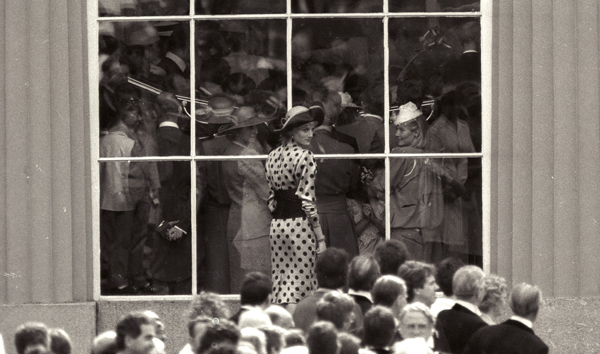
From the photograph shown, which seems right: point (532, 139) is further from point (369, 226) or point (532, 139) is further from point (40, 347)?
point (40, 347)

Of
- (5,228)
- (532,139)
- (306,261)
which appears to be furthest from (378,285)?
(5,228)

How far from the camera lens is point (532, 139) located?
10.3m

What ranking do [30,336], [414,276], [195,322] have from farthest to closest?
1. [414,276]
2. [195,322]
3. [30,336]

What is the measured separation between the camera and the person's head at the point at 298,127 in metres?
9.98

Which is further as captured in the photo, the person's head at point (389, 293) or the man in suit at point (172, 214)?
the man in suit at point (172, 214)

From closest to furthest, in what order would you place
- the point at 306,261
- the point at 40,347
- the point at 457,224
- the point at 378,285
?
the point at 40,347 → the point at 378,285 → the point at 306,261 → the point at 457,224

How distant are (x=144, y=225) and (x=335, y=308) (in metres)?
3.48

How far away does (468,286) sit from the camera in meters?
8.30

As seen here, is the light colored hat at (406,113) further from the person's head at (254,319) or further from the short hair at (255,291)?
the person's head at (254,319)

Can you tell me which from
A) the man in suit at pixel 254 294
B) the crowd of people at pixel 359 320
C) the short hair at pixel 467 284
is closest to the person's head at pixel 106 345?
the crowd of people at pixel 359 320

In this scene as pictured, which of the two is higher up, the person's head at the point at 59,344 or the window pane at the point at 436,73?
the window pane at the point at 436,73

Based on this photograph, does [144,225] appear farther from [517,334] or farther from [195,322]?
[517,334]

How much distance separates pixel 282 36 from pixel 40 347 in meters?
4.50

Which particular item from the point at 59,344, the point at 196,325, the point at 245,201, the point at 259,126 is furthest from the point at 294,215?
the point at 59,344
